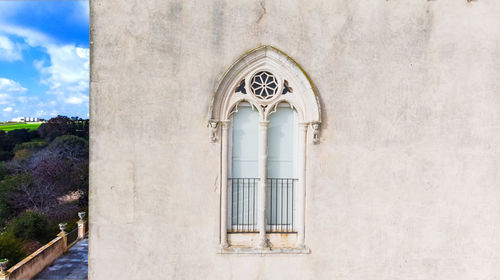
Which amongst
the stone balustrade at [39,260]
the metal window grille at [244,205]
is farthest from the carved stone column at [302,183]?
the stone balustrade at [39,260]

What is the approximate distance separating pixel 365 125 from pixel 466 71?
2.17 metres

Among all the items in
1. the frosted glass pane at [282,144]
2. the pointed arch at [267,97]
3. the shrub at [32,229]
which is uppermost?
the pointed arch at [267,97]

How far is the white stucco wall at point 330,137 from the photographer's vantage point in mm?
4742

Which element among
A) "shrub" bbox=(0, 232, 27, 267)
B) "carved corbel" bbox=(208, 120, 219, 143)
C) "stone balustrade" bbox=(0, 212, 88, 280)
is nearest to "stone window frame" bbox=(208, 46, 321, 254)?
"carved corbel" bbox=(208, 120, 219, 143)

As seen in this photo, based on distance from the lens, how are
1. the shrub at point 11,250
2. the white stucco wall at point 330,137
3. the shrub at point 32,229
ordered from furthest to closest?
the shrub at point 32,229 → the shrub at point 11,250 → the white stucco wall at point 330,137

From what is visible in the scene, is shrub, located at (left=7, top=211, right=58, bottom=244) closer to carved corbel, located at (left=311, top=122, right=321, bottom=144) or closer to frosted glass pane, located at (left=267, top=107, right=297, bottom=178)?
frosted glass pane, located at (left=267, top=107, right=297, bottom=178)

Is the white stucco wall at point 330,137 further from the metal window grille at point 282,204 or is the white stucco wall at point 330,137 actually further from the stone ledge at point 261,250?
the metal window grille at point 282,204

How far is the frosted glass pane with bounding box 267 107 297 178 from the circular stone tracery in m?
0.39

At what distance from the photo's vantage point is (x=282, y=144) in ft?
16.8

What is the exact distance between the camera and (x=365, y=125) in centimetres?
499

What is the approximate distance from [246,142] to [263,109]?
0.68 meters

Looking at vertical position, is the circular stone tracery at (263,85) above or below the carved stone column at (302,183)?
above

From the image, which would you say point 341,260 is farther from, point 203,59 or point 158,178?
point 203,59

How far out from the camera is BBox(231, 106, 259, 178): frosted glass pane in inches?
199
